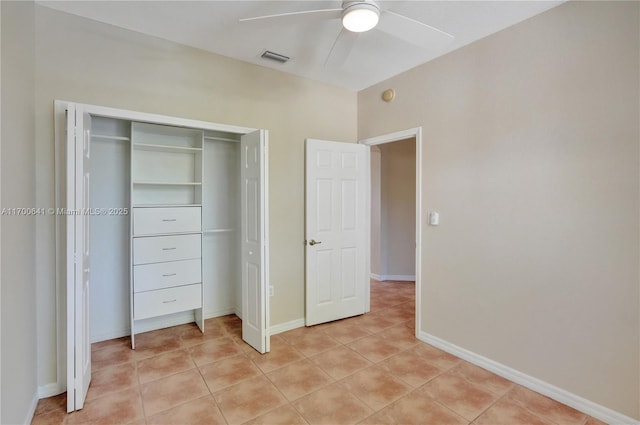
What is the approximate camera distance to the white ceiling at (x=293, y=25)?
2201 mm

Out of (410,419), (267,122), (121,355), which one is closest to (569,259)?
(410,419)

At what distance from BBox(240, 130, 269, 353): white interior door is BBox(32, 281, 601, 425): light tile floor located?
8.5 inches

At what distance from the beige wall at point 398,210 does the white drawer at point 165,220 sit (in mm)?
3384

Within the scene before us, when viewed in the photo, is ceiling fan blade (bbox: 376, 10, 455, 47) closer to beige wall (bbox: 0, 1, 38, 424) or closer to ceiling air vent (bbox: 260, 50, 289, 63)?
ceiling air vent (bbox: 260, 50, 289, 63)

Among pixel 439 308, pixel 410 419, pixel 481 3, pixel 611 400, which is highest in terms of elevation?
pixel 481 3

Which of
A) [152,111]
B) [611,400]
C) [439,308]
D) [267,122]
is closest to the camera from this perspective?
[611,400]

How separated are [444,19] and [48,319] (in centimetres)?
372

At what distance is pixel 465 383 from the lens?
2.39m

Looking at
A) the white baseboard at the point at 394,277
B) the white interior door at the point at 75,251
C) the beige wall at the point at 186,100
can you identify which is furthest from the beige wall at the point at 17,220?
the white baseboard at the point at 394,277

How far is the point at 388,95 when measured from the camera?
11.3ft

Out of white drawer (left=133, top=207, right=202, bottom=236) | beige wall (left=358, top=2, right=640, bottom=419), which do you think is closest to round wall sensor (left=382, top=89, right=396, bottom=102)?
beige wall (left=358, top=2, right=640, bottom=419)

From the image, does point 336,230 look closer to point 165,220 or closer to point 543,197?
point 165,220

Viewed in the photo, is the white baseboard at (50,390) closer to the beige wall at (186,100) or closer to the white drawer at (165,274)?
the beige wall at (186,100)

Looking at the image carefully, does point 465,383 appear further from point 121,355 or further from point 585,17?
point 121,355
